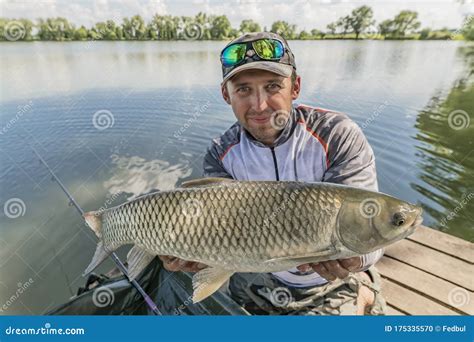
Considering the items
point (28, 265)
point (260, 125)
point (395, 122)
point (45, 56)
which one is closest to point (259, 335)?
point (260, 125)

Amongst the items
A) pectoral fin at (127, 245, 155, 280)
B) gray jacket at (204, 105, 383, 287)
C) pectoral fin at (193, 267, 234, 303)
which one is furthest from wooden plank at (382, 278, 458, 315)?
pectoral fin at (127, 245, 155, 280)

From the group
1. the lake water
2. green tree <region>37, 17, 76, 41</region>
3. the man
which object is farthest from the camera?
green tree <region>37, 17, 76, 41</region>

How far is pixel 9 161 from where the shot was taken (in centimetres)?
412

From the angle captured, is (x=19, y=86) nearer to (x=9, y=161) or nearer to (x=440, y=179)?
(x=9, y=161)

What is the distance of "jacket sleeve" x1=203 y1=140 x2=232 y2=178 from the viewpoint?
140 centimetres

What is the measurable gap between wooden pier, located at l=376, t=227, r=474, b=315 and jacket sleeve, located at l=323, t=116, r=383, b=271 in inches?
25.1

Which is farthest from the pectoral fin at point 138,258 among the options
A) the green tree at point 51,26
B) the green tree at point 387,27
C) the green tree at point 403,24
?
the green tree at point 387,27

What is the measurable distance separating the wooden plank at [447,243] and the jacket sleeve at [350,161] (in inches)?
39.4

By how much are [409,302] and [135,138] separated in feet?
14.5

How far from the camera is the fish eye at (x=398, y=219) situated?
2.94 feet

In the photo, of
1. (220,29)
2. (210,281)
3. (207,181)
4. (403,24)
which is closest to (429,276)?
(210,281)

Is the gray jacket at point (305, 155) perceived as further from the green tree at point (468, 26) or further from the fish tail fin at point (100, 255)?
the green tree at point (468, 26)

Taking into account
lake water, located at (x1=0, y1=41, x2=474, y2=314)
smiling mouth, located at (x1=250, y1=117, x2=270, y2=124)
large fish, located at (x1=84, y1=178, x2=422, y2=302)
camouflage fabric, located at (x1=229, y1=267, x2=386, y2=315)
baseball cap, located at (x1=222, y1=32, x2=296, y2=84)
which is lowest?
lake water, located at (x1=0, y1=41, x2=474, y2=314)

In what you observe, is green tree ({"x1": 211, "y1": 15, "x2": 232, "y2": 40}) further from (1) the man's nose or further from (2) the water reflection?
(1) the man's nose
